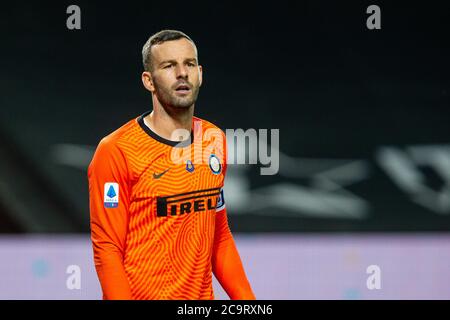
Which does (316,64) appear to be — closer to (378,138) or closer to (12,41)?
(378,138)

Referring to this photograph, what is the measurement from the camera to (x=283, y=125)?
195 inches

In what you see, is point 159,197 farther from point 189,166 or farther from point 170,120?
point 170,120

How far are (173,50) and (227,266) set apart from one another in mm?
776

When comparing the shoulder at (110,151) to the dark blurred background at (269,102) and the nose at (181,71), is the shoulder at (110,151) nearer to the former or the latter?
the nose at (181,71)

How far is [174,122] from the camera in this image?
9.13ft

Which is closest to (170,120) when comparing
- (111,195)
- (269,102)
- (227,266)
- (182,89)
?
(182,89)

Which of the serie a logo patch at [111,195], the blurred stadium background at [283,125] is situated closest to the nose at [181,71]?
the serie a logo patch at [111,195]

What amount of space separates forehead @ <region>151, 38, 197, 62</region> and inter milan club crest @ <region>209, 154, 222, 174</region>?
0.37 m

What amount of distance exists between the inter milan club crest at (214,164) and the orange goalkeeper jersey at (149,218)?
67mm

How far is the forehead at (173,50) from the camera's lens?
271 cm

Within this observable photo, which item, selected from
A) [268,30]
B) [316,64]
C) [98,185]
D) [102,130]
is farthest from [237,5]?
[98,185]

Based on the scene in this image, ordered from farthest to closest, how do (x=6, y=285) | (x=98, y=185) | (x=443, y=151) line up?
(x=443, y=151), (x=6, y=285), (x=98, y=185)

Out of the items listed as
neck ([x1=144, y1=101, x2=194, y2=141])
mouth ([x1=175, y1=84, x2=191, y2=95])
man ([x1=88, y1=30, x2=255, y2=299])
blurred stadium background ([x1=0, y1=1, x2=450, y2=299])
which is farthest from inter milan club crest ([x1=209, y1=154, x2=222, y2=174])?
blurred stadium background ([x1=0, y1=1, x2=450, y2=299])

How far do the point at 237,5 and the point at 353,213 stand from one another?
143 centimetres
